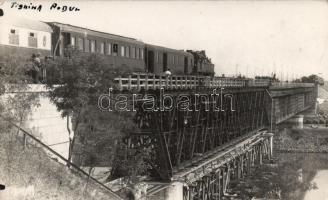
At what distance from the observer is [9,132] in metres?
14.5

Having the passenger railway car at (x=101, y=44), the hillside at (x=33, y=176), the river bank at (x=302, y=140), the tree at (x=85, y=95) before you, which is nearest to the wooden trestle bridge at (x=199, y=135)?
the passenger railway car at (x=101, y=44)

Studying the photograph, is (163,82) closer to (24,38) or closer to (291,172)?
(24,38)

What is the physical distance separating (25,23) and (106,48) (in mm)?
6428

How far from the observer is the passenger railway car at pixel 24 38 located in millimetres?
17469

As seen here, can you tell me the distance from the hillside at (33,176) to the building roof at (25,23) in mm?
5322

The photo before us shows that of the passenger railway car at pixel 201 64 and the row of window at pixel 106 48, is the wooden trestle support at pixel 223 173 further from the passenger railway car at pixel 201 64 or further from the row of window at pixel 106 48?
the passenger railway car at pixel 201 64

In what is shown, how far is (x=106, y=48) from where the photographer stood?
80.7ft

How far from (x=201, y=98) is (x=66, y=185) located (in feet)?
44.8

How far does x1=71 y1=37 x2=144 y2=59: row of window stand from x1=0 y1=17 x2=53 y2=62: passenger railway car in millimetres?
1592

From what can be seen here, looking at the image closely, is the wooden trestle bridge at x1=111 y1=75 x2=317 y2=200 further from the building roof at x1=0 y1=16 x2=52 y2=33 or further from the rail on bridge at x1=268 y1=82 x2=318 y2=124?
the rail on bridge at x1=268 y1=82 x2=318 y2=124

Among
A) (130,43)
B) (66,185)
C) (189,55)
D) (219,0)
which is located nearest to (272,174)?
(189,55)

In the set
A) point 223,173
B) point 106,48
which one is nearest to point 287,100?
point 223,173

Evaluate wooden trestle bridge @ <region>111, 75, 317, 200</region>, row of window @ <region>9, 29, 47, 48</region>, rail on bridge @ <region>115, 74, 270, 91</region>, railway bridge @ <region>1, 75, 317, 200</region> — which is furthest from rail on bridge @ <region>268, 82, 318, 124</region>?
row of window @ <region>9, 29, 47, 48</region>

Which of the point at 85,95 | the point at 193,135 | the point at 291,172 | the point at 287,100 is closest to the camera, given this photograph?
the point at 85,95
